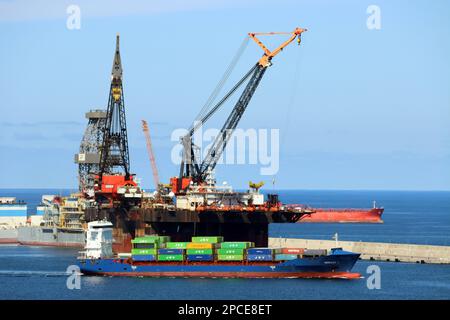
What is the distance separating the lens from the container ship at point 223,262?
408ft

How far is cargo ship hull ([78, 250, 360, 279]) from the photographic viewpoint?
4889 inches

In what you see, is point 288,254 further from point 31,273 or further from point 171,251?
point 31,273

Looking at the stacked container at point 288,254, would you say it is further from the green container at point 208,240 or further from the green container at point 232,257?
the green container at point 208,240

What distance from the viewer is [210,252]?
126m

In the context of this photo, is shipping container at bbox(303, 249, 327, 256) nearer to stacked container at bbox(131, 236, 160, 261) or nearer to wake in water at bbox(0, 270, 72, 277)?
stacked container at bbox(131, 236, 160, 261)

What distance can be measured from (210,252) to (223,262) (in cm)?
184

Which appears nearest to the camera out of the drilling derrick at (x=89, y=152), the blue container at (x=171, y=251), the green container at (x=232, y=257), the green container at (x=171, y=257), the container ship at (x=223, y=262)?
the container ship at (x=223, y=262)

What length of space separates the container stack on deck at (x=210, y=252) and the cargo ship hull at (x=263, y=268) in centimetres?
56

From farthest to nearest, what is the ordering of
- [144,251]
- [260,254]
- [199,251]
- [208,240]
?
[208,240]
[144,251]
[199,251]
[260,254]

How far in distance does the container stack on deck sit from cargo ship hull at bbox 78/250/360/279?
0.56 metres

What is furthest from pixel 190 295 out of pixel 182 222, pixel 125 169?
pixel 125 169

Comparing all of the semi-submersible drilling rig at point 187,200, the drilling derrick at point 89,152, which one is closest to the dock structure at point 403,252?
the semi-submersible drilling rig at point 187,200

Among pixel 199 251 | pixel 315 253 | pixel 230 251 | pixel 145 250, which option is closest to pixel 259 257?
pixel 230 251
